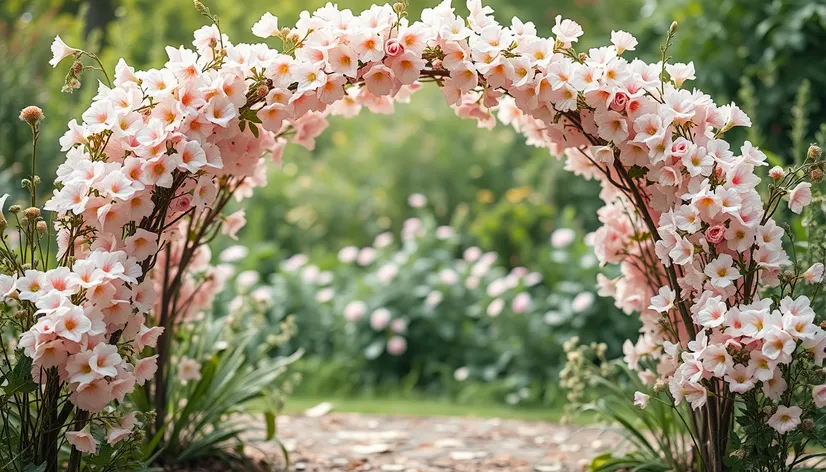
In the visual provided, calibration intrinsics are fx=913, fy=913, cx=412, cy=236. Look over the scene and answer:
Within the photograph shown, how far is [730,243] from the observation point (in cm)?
228

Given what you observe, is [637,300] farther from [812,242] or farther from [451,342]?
[451,342]

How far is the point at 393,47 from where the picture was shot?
2.34m

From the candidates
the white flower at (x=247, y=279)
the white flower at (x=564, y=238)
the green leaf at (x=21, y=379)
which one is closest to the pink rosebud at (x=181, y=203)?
the green leaf at (x=21, y=379)

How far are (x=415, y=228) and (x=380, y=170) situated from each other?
121 centimetres

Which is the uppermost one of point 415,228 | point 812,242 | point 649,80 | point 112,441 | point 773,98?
point 773,98

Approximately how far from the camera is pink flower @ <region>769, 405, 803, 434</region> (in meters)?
2.24

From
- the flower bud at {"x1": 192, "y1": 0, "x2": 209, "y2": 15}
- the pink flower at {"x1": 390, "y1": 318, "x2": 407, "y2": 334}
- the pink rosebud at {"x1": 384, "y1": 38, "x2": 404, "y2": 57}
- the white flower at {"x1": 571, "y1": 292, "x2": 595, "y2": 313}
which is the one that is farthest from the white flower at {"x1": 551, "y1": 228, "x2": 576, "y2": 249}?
the flower bud at {"x1": 192, "y1": 0, "x2": 209, "y2": 15}

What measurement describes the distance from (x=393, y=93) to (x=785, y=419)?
1.32 metres

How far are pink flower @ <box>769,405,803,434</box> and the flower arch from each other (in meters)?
Result: 0.06

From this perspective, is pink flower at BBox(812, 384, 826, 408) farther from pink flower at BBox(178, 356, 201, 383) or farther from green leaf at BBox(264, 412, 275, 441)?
pink flower at BBox(178, 356, 201, 383)

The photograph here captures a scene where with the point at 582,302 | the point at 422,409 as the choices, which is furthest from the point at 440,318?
the point at 582,302

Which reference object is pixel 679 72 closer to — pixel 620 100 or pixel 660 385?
pixel 620 100

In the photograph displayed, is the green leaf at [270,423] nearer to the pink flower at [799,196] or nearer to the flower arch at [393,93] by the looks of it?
the flower arch at [393,93]

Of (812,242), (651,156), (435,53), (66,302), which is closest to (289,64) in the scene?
(435,53)
